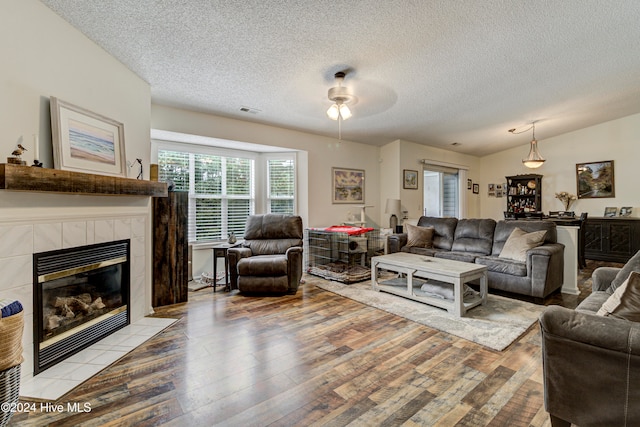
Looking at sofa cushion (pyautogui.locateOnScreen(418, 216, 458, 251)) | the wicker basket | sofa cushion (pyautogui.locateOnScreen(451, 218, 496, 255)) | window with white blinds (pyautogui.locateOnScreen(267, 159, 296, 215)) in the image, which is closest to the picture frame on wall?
sofa cushion (pyautogui.locateOnScreen(418, 216, 458, 251))

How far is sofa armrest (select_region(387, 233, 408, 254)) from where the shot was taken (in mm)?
4898

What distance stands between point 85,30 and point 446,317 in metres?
4.16

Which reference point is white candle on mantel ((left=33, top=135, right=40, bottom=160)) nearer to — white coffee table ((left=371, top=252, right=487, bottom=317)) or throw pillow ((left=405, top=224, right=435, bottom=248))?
white coffee table ((left=371, top=252, right=487, bottom=317))

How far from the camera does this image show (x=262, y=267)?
3.68 meters

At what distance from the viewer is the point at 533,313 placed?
10.1ft

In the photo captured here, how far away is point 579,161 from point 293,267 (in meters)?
7.08

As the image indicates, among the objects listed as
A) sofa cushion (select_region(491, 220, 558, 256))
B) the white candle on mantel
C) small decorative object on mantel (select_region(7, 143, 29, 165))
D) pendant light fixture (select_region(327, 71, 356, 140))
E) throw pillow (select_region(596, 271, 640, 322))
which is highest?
pendant light fixture (select_region(327, 71, 356, 140))

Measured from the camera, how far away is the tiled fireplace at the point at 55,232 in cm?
187

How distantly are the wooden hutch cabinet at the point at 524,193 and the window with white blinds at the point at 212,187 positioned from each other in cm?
618

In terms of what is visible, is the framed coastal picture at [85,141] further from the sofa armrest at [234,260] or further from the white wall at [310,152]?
the sofa armrest at [234,260]

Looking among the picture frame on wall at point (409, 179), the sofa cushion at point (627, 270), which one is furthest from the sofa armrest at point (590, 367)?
the picture frame on wall at point (409, 179)

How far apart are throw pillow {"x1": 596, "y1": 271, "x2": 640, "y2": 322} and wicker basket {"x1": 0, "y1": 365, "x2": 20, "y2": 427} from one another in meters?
3.16

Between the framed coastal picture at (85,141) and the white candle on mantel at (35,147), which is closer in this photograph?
the white candle on mantel at (35,147)

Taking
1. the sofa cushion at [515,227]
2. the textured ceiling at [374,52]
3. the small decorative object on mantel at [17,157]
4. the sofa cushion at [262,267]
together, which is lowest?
the sofa cushion at [262,267]
